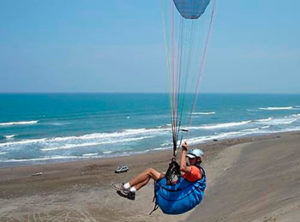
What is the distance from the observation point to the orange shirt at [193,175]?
21.0 ft

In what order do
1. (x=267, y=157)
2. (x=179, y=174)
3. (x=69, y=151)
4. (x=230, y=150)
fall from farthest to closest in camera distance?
(x=69, y=151) → (x=230, y=150) → (x=267, y=157) → (x=179, y=174)

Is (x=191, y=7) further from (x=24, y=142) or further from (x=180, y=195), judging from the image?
(x=24, y=142)

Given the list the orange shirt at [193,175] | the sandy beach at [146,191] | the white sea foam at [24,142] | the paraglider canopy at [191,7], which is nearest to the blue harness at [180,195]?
the orange shirt at [193,175]

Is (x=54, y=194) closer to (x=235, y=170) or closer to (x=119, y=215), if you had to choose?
(x=119, y=215)

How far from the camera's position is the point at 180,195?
6.47 m

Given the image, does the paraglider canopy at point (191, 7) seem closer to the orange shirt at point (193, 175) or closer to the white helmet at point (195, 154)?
the white helmet at point (195, 154)

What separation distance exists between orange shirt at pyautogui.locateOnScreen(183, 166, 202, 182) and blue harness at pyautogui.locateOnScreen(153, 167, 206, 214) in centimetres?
7

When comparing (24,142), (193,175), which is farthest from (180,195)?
(24,142)

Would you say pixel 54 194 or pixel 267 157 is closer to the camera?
pixel 54 194

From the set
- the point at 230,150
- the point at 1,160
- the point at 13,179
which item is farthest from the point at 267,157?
the point at 1,160

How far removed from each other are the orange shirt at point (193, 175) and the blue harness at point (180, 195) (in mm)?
70

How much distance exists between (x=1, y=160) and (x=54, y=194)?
1169 cm

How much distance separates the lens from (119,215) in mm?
13852

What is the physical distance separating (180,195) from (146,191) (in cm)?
993
